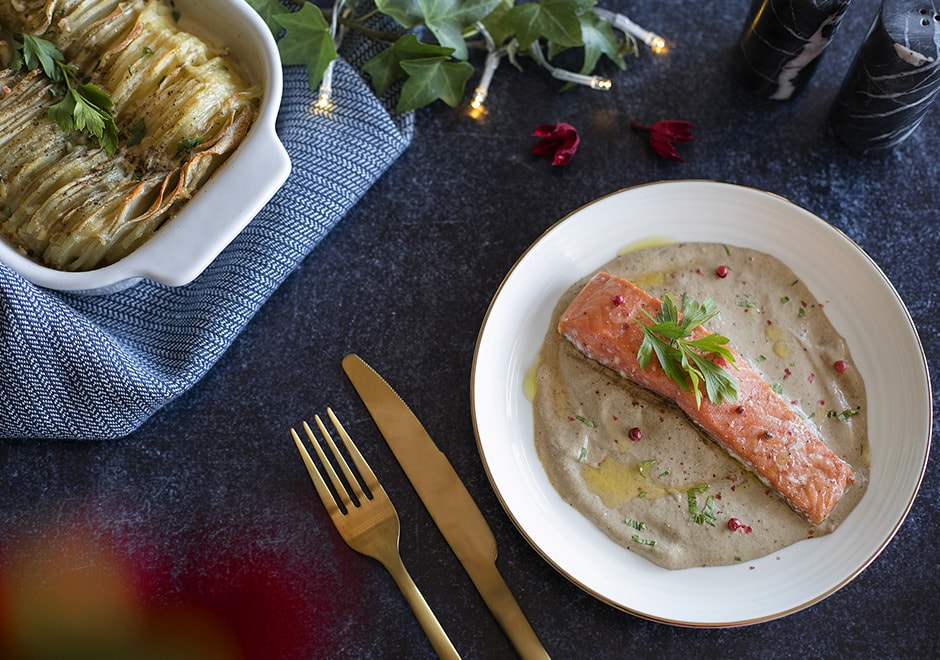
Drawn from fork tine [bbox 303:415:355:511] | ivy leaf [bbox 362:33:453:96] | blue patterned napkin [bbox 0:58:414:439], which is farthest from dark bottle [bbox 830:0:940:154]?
fork tine [bbox 303:415:355:511]

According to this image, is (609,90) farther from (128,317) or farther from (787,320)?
(128,317)

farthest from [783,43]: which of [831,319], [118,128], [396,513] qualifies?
[118,128]

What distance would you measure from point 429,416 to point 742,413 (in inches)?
29.0

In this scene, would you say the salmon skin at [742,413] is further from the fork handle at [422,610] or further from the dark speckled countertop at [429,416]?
the fork handle at [422,610]

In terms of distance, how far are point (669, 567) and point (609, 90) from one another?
127 centimetres

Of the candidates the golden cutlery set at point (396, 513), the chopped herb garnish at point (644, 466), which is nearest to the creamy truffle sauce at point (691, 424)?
the chopped herb garnish at point (644, 466)

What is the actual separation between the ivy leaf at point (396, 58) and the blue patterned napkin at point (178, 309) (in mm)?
39

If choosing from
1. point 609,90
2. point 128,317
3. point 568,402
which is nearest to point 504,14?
point 609,90

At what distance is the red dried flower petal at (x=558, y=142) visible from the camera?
7.32ft

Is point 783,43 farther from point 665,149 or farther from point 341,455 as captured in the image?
point 341,455

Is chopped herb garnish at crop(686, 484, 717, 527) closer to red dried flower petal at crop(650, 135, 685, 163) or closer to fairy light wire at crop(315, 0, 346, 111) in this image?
red dried flower petal at crop(650, 135, 685, 163)

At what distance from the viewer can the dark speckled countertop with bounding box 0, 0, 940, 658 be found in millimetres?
1960

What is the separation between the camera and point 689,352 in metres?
1.91

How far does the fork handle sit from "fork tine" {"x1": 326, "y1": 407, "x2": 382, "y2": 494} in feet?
0.57
